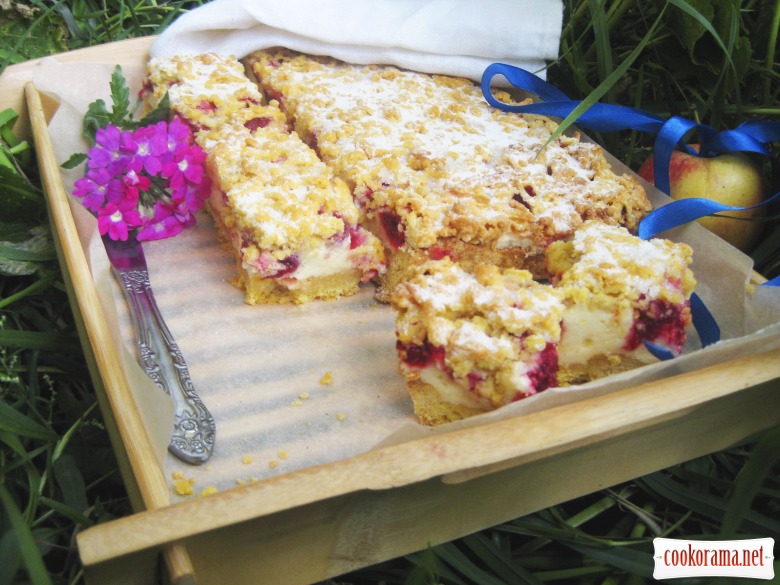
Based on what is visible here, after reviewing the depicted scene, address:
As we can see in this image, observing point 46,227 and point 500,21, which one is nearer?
point 46,227

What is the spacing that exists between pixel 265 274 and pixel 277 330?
0.15m

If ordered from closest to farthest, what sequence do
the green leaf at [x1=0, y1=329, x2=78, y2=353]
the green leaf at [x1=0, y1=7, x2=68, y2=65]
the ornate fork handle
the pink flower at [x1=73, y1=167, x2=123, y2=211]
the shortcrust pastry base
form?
the ornate fork handle
the shortcrust pastry base
the green leaf at [x1=0, y1=329, x2=78, y2=353]
the pink flower at [x1=73, y1=167, x2=123, y2=211]
the green leaf at [x1=0, y1=7, x2=68, y2=65]

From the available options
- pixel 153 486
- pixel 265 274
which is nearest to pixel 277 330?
pixel 265 274

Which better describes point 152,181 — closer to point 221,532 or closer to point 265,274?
point 265,274

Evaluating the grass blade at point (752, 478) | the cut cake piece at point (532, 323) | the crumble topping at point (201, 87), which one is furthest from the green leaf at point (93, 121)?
the grass blade at point (752, 478)

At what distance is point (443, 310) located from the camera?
1628 mm

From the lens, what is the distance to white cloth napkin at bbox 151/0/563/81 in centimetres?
258

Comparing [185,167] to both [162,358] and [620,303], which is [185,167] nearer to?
[162,358]

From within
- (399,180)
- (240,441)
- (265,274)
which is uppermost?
(399,180)

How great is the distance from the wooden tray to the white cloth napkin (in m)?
1.16

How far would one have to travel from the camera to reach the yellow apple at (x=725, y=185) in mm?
2164

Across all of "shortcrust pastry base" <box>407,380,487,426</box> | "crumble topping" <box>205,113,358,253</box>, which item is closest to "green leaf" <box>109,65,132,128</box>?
"crumble topping" <box>205,113,358,253</box>

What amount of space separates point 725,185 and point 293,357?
51.9 inches

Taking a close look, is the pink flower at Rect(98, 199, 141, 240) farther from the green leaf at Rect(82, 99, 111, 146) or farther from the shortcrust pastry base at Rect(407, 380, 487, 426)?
the shortcrust pastry base at Rect(407, 380, 487, 426)
